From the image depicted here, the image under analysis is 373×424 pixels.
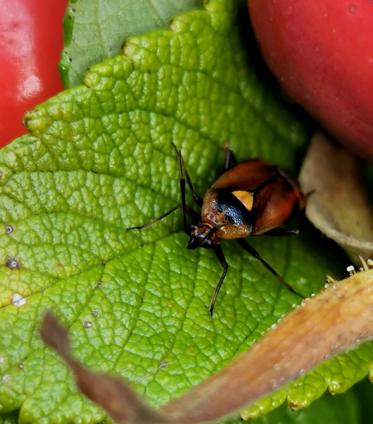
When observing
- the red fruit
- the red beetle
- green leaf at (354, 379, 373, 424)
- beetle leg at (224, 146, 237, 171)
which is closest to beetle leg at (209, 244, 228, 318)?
the red beetle

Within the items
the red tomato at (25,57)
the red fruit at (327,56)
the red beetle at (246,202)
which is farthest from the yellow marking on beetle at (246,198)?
the red tomato at (25,57)

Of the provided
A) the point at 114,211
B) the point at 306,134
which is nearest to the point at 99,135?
the point at 114,211

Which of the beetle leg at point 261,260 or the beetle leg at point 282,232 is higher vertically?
the beetle leg at point 282,232

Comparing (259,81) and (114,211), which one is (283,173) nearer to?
(259,81)

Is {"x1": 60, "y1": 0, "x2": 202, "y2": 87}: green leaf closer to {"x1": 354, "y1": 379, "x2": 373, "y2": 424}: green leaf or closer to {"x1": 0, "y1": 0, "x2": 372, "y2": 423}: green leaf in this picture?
{"x1": 0, "y1": 0, "x2": 372, "y2": 423}: green leaf

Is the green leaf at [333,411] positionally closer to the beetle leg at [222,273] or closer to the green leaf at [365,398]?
the green leaf at [365,398]

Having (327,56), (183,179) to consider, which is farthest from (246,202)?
(327,56)
